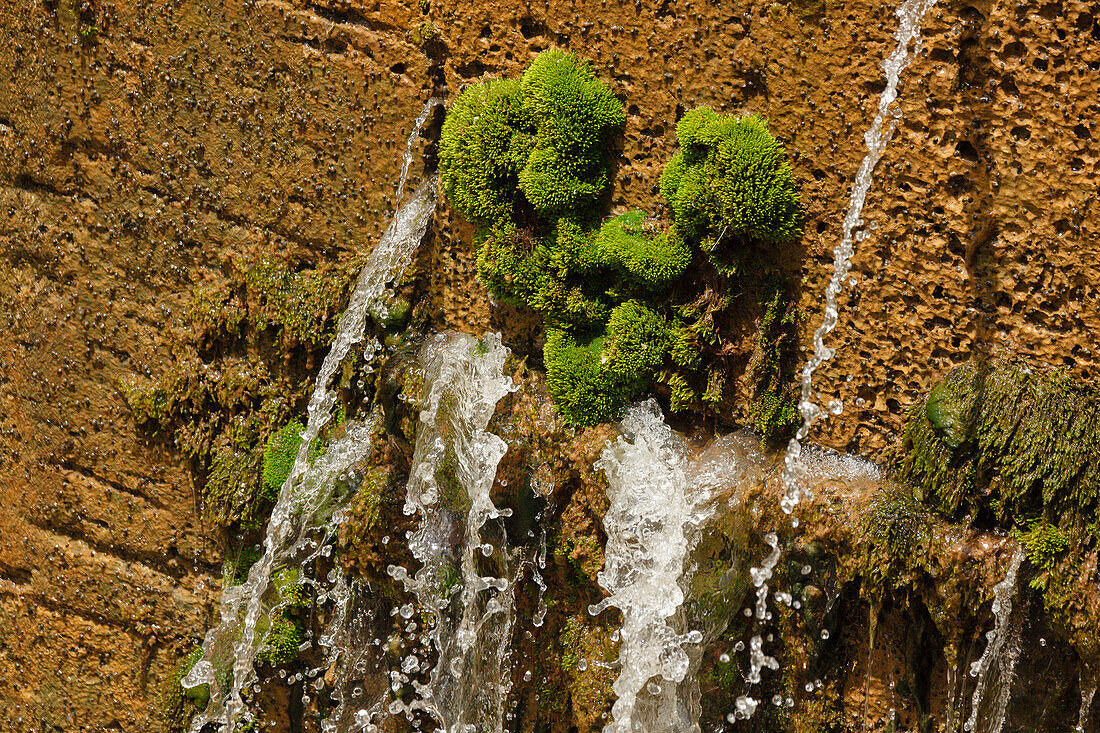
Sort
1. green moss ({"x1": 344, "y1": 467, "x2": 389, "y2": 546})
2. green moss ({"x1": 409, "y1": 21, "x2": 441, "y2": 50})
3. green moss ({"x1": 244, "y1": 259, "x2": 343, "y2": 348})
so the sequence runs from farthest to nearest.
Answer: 1. green moss ({"x1": 244, "y1": 259, "x2": 343, "y2": 348})
2. green moss ({"x1": 344, "y1": 467, "x2": 389, "y2": 546})
3. green moss ({"x1": 409, "y1": 21, "x2": 441, "y2": 50})

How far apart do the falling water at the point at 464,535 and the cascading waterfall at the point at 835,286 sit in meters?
0.97

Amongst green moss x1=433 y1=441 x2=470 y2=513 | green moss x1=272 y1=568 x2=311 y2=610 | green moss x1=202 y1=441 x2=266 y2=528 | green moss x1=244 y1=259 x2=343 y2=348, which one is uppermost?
green moss x1=244 y1=259 x2=343 y2=348

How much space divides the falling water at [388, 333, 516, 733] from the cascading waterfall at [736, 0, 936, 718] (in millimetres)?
969

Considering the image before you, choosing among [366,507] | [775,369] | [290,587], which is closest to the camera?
[775,369]

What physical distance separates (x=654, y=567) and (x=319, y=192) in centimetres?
210

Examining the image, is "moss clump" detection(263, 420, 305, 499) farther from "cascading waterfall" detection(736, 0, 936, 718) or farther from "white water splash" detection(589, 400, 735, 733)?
"cascading waterfall" detection(736, 0, 936, 718)

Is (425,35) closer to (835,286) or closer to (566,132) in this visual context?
(566,132)

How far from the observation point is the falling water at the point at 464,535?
392 cm

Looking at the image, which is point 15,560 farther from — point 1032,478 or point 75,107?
point 1032,478

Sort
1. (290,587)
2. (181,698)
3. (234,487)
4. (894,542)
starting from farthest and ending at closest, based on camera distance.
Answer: (181,698) < (234,487) < (290,587) < (894,542)

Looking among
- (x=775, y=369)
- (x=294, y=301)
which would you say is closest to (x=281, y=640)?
(x=294, y=301)

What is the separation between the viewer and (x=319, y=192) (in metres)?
4.38

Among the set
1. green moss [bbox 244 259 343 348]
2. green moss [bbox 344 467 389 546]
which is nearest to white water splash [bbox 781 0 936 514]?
green moss [bbox 344 467 389 546]

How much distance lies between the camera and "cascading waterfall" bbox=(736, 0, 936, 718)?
305cm
